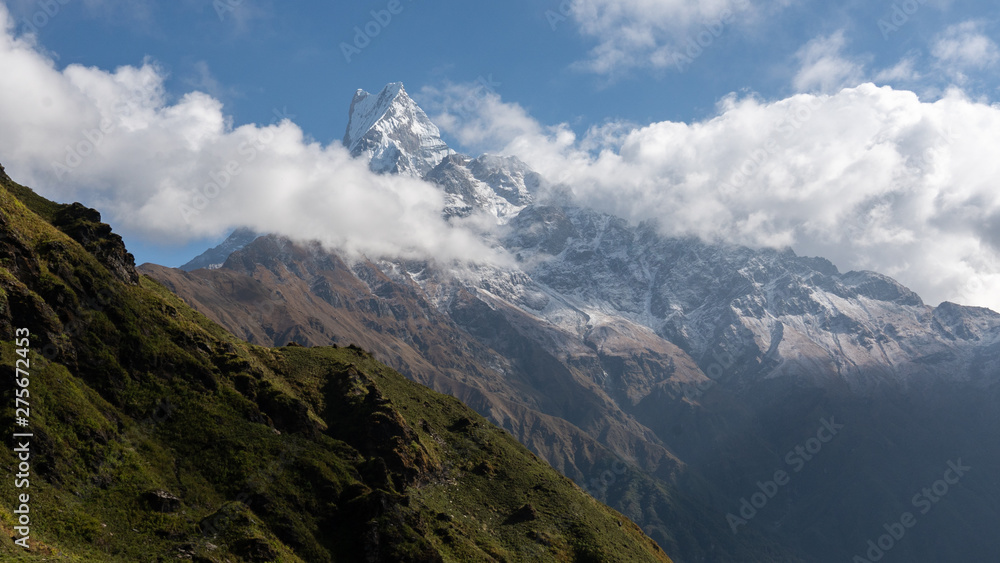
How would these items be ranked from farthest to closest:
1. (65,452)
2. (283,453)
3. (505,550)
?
(505,550) < (283,453) < (65,452)

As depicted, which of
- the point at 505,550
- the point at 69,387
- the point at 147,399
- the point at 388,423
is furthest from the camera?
the point at 388,423

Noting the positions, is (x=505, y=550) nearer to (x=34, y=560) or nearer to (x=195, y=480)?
(x=195, y=480)

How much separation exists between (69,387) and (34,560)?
29.1 meters

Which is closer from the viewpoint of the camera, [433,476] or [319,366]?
[433,476]

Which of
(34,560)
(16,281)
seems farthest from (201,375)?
(34,560)

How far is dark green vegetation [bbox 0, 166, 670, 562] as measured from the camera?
67438mm

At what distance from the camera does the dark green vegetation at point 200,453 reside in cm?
6744

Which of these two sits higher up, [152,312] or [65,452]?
[152,312]

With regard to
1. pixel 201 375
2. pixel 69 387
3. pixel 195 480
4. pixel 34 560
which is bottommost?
pixel 34 560

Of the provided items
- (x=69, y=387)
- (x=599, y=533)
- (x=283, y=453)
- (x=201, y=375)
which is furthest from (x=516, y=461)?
(x=69, y=387)

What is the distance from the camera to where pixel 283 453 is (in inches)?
3693

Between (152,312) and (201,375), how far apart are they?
12.9 metres

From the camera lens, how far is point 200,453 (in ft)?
276

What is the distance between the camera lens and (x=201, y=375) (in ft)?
314
